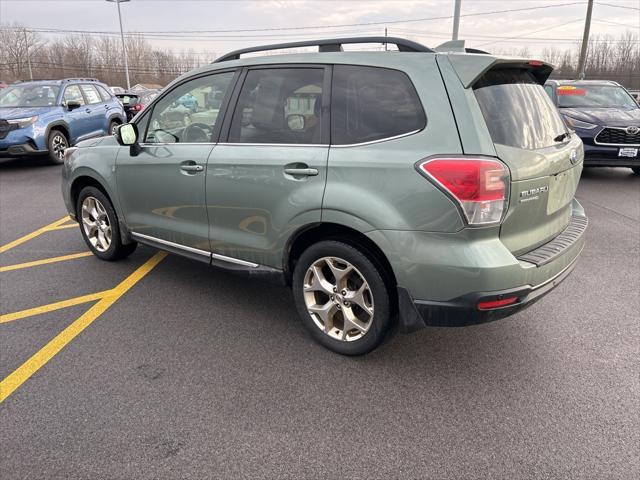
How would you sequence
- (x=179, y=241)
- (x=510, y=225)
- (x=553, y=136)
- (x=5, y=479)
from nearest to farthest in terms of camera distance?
(x=5, y=479) < (x=510, y=225) < (x=553, y=136) < (x=179, y=241)

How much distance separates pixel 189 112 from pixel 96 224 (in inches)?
68.7

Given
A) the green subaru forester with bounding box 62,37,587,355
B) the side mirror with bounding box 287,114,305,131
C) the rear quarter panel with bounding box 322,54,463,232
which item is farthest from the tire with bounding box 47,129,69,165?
the rear quarter panel with bounding box 322,54,463,232

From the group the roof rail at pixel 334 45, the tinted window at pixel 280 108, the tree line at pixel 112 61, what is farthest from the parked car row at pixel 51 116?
the tree line at pixel 112 61

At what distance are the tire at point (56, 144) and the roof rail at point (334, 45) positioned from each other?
8532 millimetres

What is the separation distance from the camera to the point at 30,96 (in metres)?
11.0

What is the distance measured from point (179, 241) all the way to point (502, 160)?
2.54 meters

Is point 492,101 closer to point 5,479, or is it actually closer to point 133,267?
point 5,479

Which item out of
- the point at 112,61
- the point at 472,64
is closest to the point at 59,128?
the point at 472,64

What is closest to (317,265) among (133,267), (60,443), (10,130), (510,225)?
(510,225)

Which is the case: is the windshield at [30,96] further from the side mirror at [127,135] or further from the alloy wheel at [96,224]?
the side mirror at [127,135]

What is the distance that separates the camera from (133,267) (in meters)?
4.80

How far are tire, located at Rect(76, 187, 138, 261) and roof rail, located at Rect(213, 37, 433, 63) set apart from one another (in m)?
1.85

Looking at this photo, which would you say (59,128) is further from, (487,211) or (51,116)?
(487,211)

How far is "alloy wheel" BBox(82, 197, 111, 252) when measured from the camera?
4746mm
